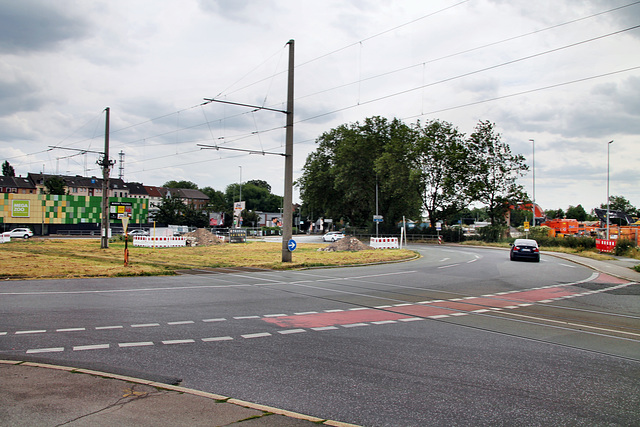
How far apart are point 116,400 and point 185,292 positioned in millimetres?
8748

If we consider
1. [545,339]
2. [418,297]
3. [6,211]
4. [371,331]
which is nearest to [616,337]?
[545,339]

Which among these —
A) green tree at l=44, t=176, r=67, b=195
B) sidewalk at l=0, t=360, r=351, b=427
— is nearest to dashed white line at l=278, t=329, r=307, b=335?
sidewalk at l=0, t=360, r=351, b=427

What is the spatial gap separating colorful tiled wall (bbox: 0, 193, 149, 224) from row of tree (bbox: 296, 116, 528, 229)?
121 ft

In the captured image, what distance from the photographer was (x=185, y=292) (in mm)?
13070

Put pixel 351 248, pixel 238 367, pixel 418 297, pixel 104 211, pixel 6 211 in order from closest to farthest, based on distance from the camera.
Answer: pixel 238 367, pixel 418 297, pixel 104 211, pixel 351 248, pixel 6 211

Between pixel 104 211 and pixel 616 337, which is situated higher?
pixel 104 211

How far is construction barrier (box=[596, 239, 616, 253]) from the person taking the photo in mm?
33656

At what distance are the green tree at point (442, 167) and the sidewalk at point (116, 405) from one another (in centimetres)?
5515

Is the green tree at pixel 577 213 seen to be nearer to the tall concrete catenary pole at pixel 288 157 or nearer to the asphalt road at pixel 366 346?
the tall concrete catenary pole at pixel 288 157

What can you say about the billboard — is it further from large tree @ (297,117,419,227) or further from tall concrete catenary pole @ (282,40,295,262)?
tall concrete catenary pole @ (282,40,295,262)

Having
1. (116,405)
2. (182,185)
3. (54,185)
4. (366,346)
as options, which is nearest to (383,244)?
(366,346)

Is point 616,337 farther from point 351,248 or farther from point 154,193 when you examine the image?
point 154,193

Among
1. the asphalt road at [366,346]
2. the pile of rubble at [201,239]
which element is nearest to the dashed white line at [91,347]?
the asphalt road at [366,346]

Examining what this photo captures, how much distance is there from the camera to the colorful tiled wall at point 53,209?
72750mm
